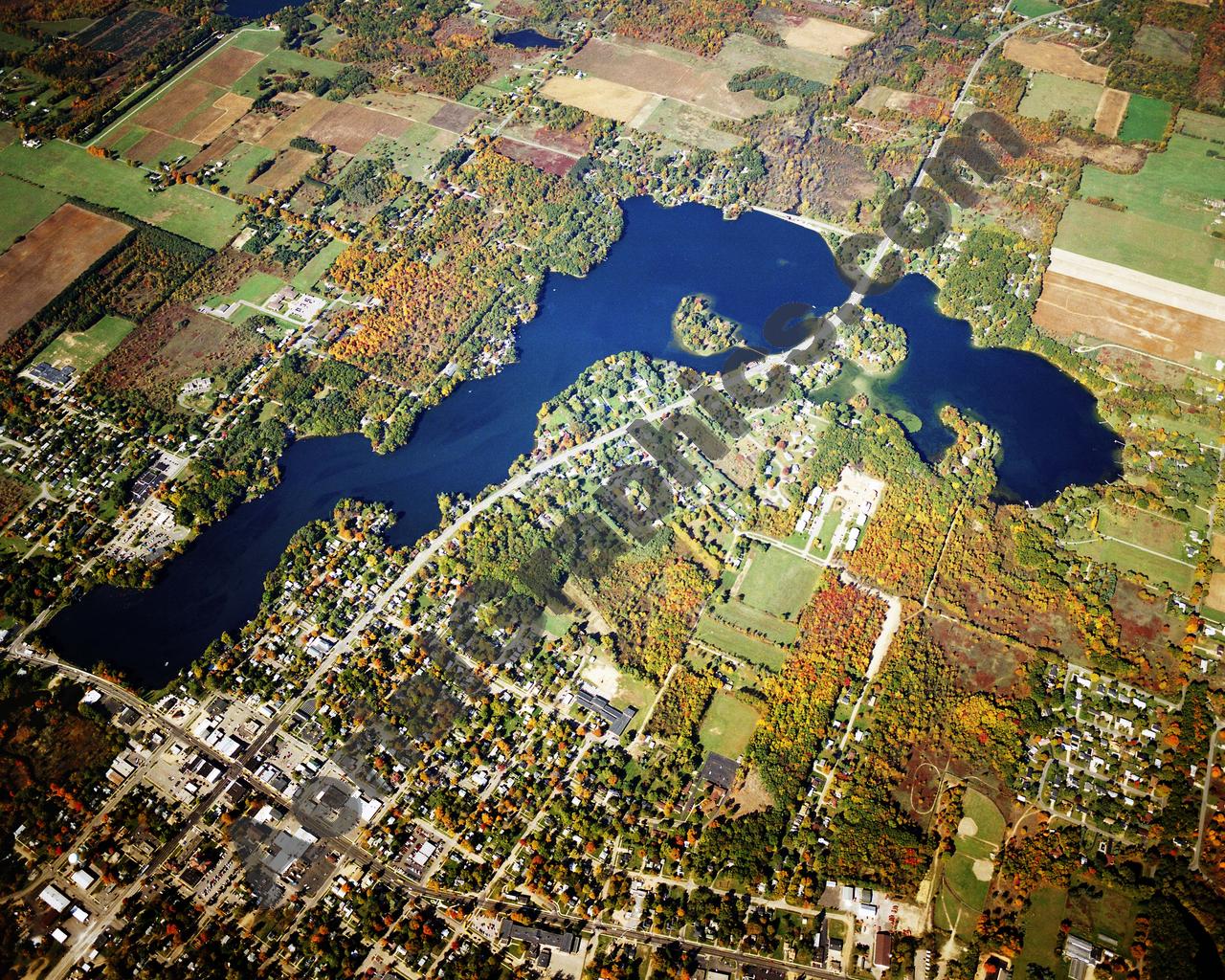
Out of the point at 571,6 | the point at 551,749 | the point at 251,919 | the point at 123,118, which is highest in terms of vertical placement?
the point at 571,6

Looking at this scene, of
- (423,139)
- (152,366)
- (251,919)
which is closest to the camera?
(251,919)

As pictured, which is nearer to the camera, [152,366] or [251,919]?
[251,919]

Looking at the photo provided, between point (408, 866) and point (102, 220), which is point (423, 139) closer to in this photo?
point (102, 220)

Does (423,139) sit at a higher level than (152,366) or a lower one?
higher

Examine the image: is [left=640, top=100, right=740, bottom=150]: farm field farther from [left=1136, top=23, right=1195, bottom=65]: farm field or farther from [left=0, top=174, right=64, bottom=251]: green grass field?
[left=0, top=174, right=64, bottom=251]: green grass field

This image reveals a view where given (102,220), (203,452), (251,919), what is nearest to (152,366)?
(203,452)

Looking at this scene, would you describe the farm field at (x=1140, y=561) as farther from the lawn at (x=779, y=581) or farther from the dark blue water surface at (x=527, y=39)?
the dark blue water surface at (x=527, y=39)
